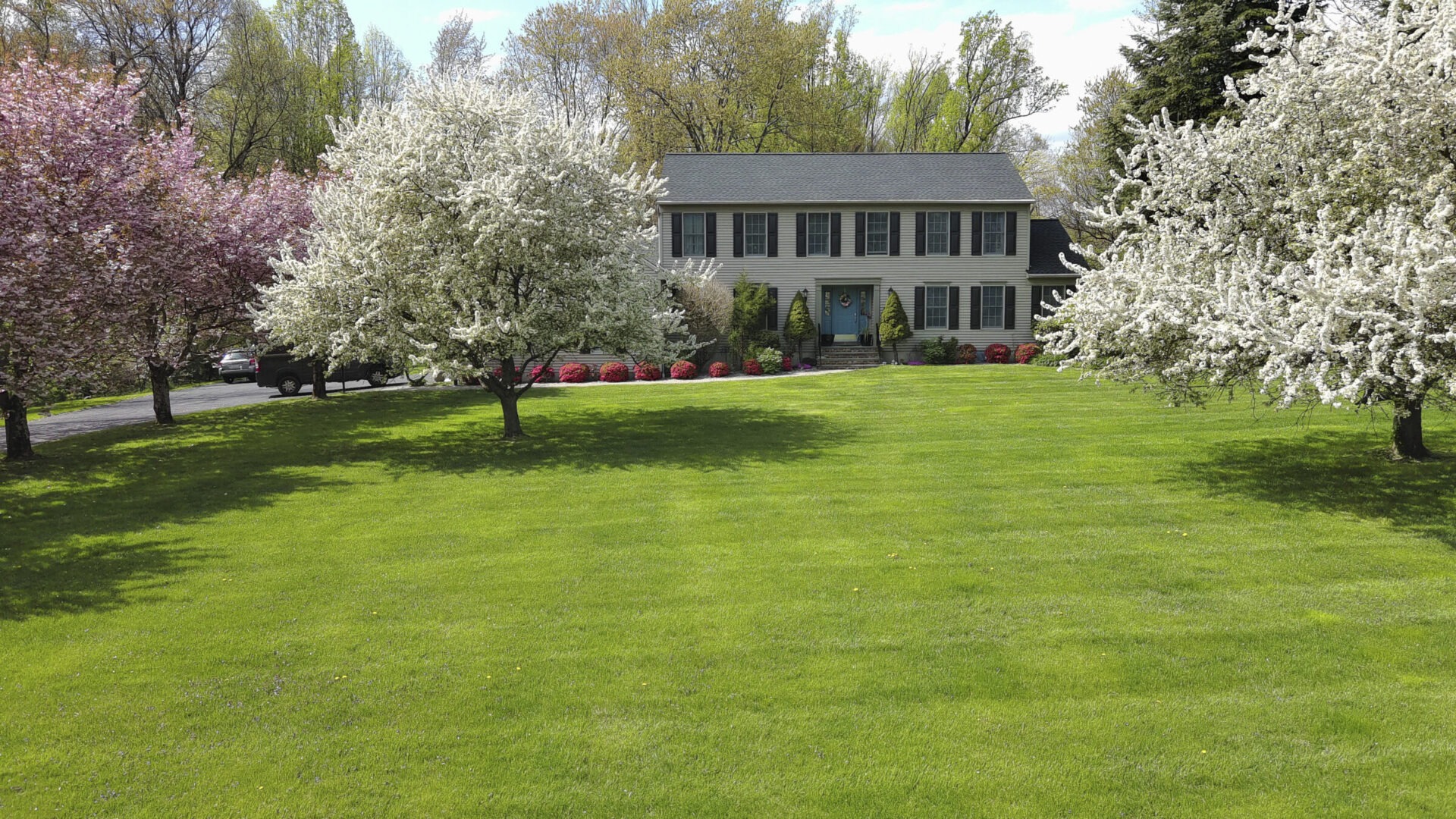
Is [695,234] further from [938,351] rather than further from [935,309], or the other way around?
[938,351]

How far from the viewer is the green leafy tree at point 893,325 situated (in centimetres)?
3206

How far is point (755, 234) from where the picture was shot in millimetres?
32938

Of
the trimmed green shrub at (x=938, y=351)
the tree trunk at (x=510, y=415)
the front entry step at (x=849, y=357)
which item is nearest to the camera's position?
the tree trunk at (x=510, y=415)

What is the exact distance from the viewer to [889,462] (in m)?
14.1

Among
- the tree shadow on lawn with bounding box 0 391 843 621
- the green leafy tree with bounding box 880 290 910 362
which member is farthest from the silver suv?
the green leafy tree with bounding box 880 290 910 362

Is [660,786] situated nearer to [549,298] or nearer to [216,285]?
[549,298]

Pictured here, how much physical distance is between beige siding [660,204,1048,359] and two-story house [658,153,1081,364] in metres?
0.04

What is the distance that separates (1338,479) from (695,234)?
24.3m

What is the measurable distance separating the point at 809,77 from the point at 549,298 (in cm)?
3828

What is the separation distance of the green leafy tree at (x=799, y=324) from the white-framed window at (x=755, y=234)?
223 cm

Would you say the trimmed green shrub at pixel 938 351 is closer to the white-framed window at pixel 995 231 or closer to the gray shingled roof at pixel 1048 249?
the white-framed window at pixel 995 231

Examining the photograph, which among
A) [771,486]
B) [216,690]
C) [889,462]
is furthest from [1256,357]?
[216,690]

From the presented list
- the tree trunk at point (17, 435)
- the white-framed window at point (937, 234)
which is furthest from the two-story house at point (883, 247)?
the tree trunk at point (17, 435)

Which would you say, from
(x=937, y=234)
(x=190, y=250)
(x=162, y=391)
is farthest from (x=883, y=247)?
(x=162, y=391)
